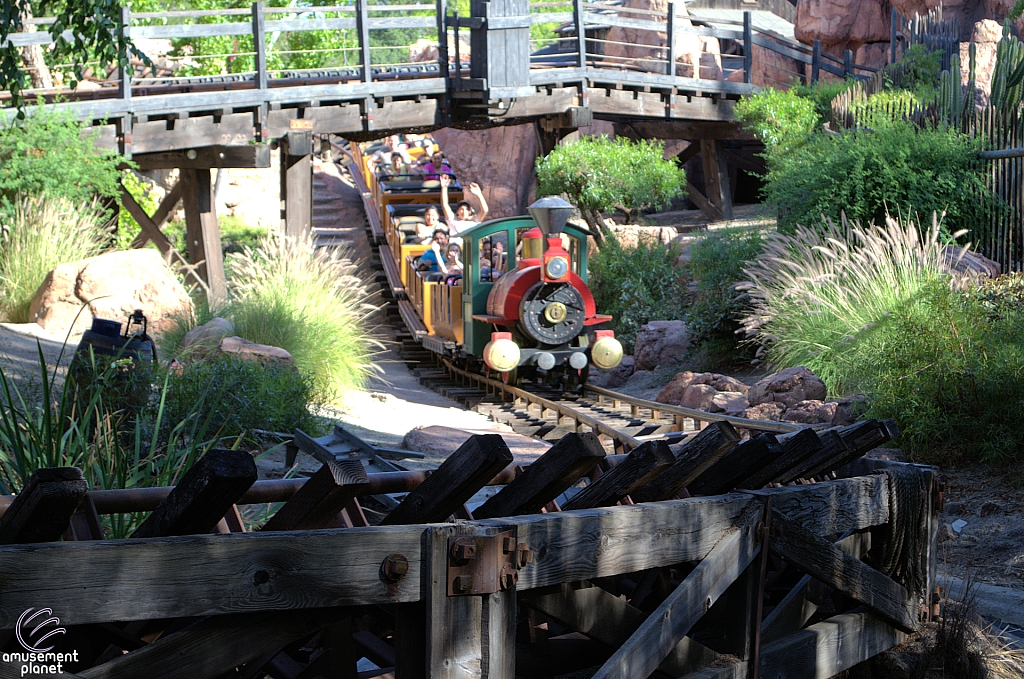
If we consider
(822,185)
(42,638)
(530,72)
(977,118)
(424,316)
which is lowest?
(424,316)

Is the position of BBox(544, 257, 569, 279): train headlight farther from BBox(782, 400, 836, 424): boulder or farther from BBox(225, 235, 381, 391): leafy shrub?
BBox(782, 400, 836, 424): boulder

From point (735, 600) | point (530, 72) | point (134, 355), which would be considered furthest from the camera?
point (530, 72)

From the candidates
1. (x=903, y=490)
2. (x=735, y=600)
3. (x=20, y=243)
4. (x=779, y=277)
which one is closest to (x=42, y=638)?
(x=735, y=600)

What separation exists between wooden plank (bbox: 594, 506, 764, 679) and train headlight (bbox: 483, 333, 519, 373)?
8145mm

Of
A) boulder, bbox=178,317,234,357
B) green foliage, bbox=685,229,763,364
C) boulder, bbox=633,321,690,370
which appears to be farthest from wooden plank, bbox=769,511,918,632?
boulder, bbox=633,321,690,370

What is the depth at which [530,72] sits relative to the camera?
18.2 m

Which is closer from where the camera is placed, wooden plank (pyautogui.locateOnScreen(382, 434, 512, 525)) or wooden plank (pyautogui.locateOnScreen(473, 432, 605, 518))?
wooden plank (pyautogui.locateOnScreen(382, 434, 512, 525))

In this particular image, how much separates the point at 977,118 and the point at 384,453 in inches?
384

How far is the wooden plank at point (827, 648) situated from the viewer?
9.93 feet

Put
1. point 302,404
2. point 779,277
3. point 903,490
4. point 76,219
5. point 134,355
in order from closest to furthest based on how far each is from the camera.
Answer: point 903,490
point 134,355
point 302,404
point 779,277
point 76,219

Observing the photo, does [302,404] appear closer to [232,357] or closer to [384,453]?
[232,357]

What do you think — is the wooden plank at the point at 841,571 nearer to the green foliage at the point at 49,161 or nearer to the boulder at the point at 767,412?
the boulder at the point at 767,412

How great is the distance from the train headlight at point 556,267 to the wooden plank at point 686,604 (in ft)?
27.2

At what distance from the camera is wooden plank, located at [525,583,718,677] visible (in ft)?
8.11
